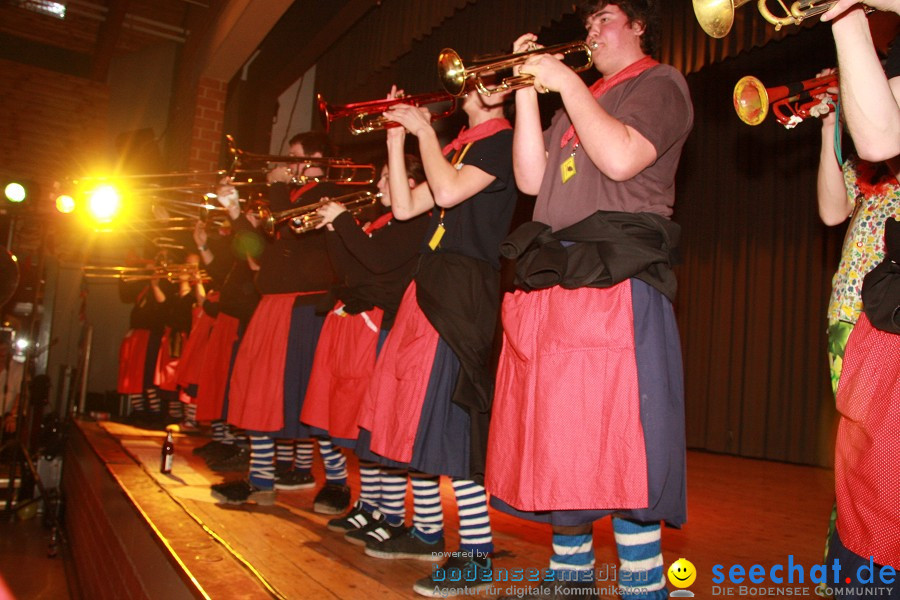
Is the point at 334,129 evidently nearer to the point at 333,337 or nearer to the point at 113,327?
the point at 333,337

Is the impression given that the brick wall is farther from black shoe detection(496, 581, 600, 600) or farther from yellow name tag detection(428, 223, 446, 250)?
black shoe detection(496, 581, 600, 600)

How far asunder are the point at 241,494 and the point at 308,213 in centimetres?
→ 145

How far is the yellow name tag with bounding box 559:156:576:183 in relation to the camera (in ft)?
5.89

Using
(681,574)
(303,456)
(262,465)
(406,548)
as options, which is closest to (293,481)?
(303,456)

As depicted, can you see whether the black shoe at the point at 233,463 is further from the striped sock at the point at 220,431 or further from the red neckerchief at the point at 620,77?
the red neckerchief at the point at 620,77

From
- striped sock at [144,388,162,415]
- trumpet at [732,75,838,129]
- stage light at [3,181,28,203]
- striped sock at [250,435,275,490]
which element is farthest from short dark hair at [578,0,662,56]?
striped sock at [144,388,162,415]

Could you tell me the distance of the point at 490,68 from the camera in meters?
2.19

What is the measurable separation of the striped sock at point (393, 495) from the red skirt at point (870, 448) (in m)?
1.67

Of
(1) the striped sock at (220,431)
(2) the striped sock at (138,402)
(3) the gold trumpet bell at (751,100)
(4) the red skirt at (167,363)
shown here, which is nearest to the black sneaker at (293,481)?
(1) the striped sock at (220,431)

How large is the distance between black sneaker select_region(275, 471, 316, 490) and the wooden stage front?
0.11m

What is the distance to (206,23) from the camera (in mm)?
7539

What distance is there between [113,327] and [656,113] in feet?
30.7

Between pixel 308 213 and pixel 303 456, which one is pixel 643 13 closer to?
pixel 308 213

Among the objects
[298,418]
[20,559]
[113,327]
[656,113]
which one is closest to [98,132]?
[113,327]
